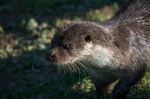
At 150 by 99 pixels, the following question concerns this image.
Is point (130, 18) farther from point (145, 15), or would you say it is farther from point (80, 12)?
point (80, 12)

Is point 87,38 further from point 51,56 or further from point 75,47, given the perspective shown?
point 51,56

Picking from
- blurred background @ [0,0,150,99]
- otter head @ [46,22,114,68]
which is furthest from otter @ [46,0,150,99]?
blurred background @ [0,0,150,99]

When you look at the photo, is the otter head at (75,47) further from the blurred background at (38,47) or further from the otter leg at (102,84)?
the blurred background at (38,47)

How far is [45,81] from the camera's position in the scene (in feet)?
21.2

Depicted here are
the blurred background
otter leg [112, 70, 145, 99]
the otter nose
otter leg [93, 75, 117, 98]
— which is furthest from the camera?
the blurred background

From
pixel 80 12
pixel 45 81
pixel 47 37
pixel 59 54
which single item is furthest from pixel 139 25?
pixel 80 12

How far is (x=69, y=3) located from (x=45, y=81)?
343 centimetres

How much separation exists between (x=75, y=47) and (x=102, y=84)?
0.66 metres

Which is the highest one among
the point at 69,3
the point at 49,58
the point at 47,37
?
the point at 69,3

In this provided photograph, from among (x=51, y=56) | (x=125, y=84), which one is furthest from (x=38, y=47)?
(x=51, y=56)

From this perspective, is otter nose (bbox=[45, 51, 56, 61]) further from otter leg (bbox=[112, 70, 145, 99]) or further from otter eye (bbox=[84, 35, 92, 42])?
otter leg (bbox=[112, 70, 145, 99])

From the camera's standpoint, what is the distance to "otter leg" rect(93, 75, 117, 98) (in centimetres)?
538

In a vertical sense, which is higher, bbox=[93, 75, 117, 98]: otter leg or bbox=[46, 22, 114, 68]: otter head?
bbox=[46, 22, 114, 68]: otter head

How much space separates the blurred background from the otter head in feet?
2.54
